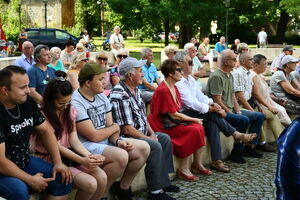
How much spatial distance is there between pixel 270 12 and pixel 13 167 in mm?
40984

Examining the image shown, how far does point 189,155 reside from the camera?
6.60m

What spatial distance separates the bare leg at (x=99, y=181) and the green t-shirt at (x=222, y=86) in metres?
3.14

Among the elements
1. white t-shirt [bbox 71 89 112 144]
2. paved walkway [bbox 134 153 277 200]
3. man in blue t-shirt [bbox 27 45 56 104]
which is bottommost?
paved walkway [bbox 134 153 277 200]

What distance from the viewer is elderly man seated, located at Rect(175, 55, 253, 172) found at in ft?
23.0

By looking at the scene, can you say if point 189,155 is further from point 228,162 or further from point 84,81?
point 84,81

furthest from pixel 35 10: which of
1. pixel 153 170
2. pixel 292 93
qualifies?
pixel 153 170

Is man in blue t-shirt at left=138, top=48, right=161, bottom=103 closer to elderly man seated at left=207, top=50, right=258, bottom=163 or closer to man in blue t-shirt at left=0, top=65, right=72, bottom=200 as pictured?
elderly man seated at left=207, top=50, right=258, bottom=163

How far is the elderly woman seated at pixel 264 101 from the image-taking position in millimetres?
8492

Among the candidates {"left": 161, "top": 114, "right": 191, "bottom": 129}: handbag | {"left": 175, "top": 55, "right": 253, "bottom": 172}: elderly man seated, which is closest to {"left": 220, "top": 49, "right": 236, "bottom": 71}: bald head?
{"left": 175, "top": 55, "right": 253, "bottom": 172}: elderly man seated

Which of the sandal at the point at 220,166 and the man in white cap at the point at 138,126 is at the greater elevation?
the man in white cap at the point at 138,126

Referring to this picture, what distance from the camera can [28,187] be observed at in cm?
428

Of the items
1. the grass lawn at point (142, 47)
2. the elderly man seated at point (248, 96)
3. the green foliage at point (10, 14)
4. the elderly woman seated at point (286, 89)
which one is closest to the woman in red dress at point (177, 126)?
the elderly man seated at point (248, 96)

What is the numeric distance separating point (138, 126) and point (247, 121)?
2.31 meters

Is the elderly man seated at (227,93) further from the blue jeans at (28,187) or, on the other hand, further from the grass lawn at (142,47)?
the grass lawn at (142,47)
